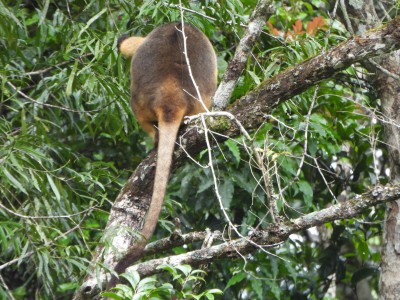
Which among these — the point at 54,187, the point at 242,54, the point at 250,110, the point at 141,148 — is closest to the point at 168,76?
the point at 242,54

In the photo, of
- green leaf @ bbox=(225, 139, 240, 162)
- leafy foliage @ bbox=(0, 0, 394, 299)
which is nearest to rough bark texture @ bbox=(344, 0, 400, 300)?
leafy foliage @ bbox=(0, 0, 394, 299)

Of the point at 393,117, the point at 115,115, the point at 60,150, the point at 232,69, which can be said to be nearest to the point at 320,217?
the point at 232,69

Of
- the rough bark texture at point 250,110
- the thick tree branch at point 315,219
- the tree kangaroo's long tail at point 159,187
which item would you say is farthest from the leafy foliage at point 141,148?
the thick tree branch at point 315,219

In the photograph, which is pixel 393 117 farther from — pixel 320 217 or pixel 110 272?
pixel 110 272

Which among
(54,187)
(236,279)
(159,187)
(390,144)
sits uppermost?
(159,187)

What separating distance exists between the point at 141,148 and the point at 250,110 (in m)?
2.58

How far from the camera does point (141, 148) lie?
651cm

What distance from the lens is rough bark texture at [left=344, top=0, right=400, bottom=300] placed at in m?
4.89

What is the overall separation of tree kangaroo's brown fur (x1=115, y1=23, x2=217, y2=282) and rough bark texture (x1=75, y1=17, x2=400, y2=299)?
28 cm

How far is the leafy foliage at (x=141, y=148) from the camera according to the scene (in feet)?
15.3

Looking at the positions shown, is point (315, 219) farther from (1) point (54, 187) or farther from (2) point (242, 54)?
(1) point (54, 187)

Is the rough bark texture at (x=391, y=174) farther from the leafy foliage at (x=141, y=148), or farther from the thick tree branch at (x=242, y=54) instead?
the thick tree branch at (x=242, y=54)

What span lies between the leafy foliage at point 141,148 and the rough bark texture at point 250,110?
30 centimetres

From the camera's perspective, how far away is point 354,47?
3.78 metres
